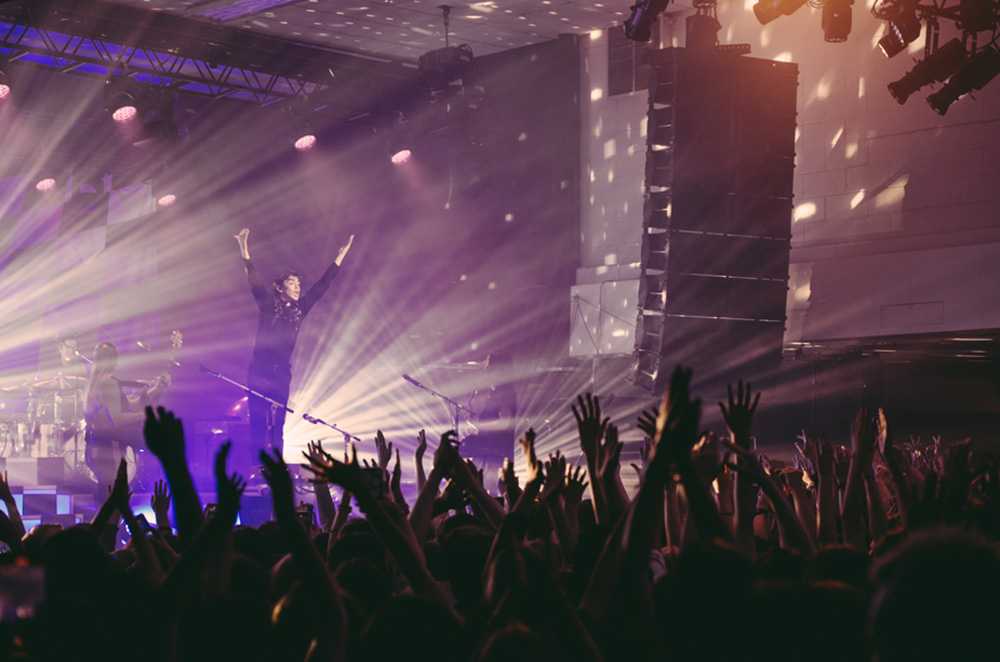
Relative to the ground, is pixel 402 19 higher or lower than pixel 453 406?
higher

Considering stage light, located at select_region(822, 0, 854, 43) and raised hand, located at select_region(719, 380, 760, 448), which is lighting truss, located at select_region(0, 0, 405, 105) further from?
raised hand, located at select_region(719, 380, 760, 448)

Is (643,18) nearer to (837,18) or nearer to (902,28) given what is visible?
(837,18)

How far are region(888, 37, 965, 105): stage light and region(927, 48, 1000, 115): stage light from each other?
2.7 inches

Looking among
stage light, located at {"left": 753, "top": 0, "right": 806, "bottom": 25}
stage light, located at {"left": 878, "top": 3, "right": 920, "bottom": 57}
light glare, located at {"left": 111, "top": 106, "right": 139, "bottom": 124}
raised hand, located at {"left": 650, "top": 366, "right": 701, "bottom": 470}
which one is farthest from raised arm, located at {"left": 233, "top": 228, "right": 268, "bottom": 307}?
raised hand, located at {"left": 650, "top": 366, "right": 701, "bottom": 470}

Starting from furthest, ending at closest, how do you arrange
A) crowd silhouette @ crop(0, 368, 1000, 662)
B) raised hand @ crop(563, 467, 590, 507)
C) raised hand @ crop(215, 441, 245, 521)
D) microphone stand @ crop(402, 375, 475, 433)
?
microphone stand @ crop(402, 375, 475, 433) → raised hand @ crop(563, 467, 590, 507) → raised hand @ crop(215, 441, 245, 521) → crowd silhouette @ crop(0, 368, 1000, 662)

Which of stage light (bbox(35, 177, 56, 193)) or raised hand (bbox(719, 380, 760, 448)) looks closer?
raised hand (bbox(719, 380, 760, 448))

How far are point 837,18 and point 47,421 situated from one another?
8346mm

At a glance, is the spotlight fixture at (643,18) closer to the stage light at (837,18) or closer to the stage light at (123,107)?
the stage light at (837,18)

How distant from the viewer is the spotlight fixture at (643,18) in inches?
299

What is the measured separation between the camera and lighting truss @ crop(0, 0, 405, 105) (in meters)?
9.44

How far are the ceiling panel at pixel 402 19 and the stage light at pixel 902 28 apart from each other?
3.02 meters

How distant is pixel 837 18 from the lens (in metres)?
7.72

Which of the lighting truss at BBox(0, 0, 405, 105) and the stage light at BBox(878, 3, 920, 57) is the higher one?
the lighting truss at BBox(0, 0, 405, 105)

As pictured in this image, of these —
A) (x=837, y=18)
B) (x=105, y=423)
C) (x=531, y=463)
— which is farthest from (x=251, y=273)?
(x=531, y=463)
